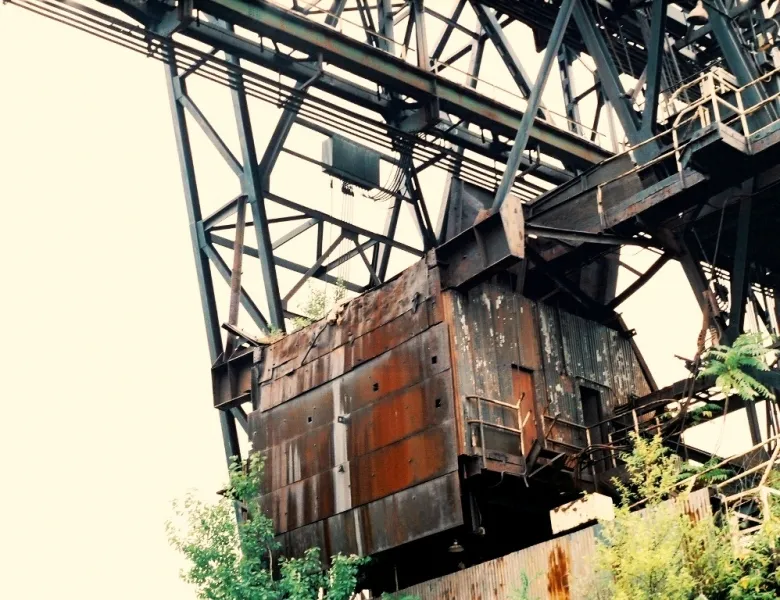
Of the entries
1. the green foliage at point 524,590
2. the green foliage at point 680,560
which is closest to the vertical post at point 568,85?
the green foliage at point 524,590

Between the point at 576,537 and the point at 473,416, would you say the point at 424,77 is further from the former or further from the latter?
the point at 576,537

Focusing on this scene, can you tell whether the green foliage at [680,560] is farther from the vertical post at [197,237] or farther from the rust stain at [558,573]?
the vertical post at [197,237]

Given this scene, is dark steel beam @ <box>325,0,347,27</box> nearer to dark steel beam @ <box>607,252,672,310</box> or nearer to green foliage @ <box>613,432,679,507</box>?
dark steel beam @ <box>607,252,672,310</box>

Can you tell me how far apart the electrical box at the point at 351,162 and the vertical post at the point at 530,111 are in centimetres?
517

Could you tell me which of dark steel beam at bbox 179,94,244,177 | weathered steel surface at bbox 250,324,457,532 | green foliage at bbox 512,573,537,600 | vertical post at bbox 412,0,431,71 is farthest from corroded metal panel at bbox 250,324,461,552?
vertical post at bbox 412,0,431,71

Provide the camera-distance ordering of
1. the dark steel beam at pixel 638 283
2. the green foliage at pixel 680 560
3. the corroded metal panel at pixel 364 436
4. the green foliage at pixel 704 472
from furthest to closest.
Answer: the dark steel beam at pixel 638 283 → the corroded metal panel at pixel 364 436 → the green foliage at pixel 704 472 → the green foliage at pixel 680 560

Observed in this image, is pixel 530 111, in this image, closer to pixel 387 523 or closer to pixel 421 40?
pixel 421 40

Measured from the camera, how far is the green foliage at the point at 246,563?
19312mm

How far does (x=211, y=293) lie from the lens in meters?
24.5

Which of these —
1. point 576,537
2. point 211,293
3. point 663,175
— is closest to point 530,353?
point 663,175

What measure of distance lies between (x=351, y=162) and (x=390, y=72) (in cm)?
358

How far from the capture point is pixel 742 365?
18.5 m

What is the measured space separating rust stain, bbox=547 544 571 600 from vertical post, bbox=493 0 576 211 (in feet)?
17.8

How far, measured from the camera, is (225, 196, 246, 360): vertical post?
23.8m
